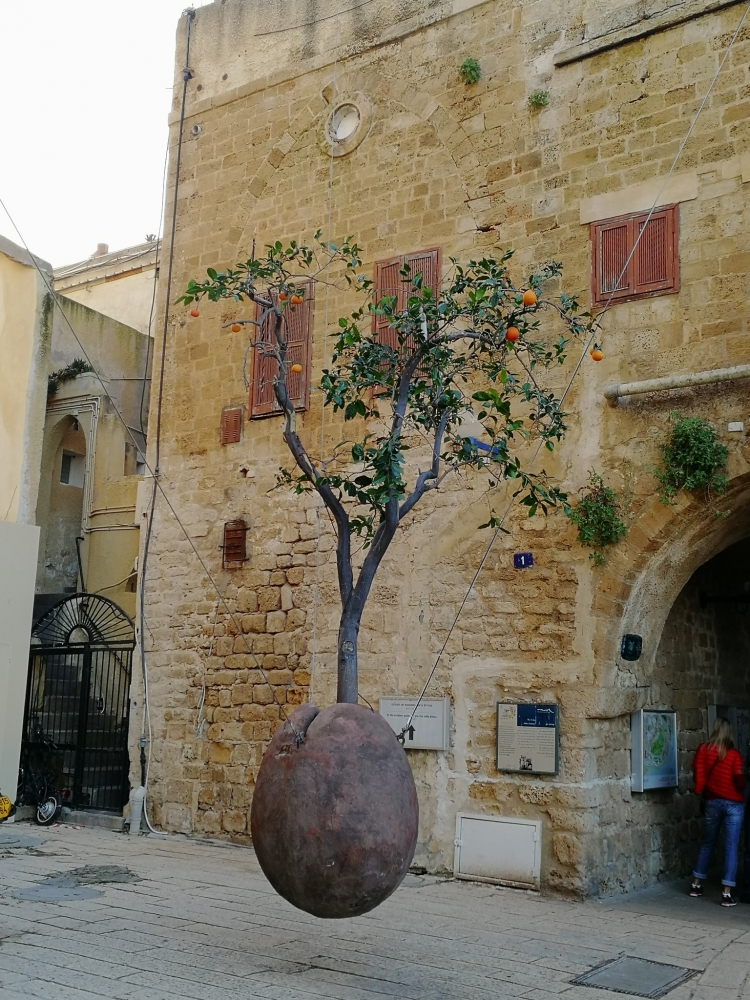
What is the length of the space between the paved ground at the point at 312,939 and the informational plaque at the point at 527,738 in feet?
Result: 3.01

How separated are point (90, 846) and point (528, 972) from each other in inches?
200

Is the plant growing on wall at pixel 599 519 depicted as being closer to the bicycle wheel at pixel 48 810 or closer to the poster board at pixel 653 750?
the poster board at pixel 653 750

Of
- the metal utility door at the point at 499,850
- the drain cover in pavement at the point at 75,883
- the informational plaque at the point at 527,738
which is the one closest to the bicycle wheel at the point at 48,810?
the drain cover in pavement at the point at 75,883

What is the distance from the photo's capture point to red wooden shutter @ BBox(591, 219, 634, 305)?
7.86 meters

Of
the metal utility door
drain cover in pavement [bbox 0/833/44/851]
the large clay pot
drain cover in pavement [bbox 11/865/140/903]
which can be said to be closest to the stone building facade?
the metal utility door

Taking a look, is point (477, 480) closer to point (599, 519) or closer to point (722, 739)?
point (599, 519)

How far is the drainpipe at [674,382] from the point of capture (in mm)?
7129

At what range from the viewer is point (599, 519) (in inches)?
298

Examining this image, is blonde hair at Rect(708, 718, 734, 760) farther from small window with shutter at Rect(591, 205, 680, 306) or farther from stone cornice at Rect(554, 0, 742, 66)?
stone cornice at Rect(554, 0, 742, 66)

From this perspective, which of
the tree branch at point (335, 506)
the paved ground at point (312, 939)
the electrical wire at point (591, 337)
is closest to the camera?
the paved ground at point (312, 939)

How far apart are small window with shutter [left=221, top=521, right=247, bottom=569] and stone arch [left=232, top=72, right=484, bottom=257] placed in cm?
286

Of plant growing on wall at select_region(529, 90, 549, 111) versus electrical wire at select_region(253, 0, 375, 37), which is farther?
electrical wire at select_region(253, 0, 375, 37)

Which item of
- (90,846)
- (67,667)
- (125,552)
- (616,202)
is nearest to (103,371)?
(125,552)

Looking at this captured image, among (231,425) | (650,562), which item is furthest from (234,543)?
(650,562)
